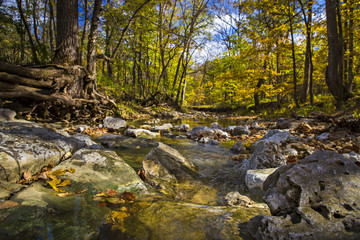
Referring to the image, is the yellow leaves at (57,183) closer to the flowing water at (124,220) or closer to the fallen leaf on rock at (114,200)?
the flowing water at (124,220)

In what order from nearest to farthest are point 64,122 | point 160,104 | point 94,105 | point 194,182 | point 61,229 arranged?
point 61,229 < point 194,182 < point 64,122 < point 94,105 < point 160,104

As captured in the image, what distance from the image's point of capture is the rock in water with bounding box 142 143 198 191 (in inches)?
85.4

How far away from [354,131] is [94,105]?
8212mm

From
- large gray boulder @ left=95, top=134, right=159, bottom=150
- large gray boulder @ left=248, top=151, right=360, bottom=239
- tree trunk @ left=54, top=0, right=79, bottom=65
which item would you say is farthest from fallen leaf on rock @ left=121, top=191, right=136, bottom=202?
tree trunk @ left=54, top=0, right=79, bottom=65

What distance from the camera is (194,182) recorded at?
237 centimetres

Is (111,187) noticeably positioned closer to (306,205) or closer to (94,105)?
(306,205)

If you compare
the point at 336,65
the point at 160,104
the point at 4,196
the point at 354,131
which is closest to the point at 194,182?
the point at 4,196

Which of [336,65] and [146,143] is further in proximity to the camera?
[336,65]

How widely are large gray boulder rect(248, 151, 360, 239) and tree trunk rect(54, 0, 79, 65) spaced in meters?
7.70

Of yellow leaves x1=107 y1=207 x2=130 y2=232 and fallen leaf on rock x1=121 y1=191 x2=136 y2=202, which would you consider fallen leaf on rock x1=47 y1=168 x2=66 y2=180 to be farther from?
yellow leaves x1=107 y1=207 x2=130 y2=232

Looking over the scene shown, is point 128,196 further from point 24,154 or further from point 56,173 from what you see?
point 24,154

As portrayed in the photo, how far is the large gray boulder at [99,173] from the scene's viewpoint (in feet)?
5.48

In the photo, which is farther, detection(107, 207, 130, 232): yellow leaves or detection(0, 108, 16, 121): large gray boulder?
detection(0, 108, 16, 121): large gray boulder

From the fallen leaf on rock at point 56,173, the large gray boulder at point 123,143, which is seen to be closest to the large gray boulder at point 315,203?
the fallen leaf on rock at point 56,173
